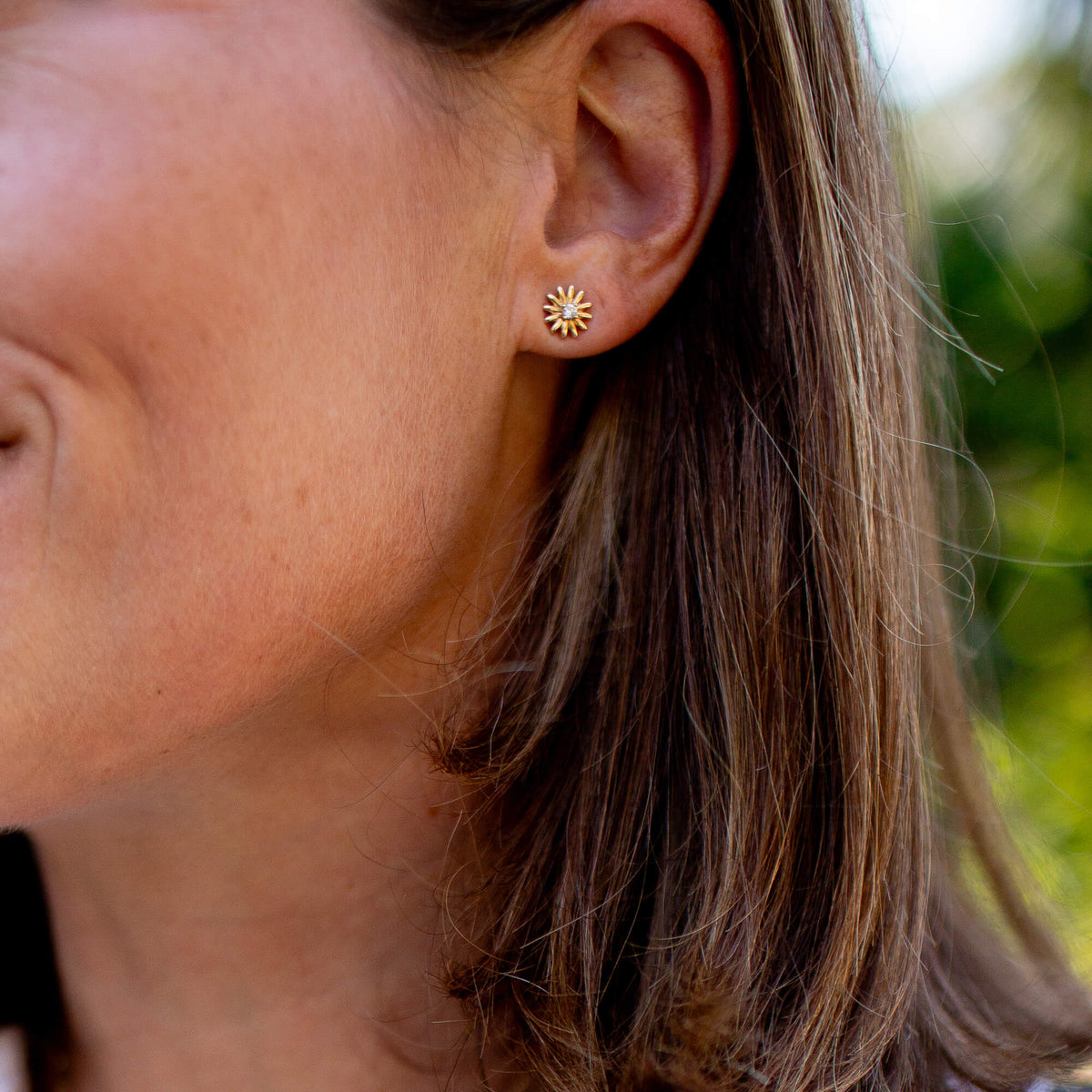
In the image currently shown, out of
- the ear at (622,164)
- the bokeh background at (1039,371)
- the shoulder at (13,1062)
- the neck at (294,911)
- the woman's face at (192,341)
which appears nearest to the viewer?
the woman's face at (192,341)

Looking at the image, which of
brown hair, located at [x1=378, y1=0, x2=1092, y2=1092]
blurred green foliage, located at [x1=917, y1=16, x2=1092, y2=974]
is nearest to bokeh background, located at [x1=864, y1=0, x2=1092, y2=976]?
blurred green foliage, located at [x1=917, y1=16, x2=1092, y2=974]

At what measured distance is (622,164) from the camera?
46.8 inches

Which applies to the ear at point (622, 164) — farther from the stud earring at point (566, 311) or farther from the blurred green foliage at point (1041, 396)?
the blurred green foliage at point (1041, 396)

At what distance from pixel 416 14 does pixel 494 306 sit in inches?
11.0

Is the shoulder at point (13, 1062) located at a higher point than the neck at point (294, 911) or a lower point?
lower

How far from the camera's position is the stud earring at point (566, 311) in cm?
116

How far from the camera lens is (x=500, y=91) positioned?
1.09 metres

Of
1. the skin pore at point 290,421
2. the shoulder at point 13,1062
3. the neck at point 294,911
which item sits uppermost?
the skin pore at point 290,421

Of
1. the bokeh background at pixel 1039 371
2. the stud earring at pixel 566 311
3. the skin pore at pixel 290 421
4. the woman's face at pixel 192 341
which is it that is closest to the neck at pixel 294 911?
Answer: the skin pore at pixel 290 421

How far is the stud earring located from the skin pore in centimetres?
1

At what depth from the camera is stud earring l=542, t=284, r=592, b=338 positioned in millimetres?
1160

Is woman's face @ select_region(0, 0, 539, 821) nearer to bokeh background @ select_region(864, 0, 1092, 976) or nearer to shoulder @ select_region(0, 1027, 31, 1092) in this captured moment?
shoulder @ select_region(0, 1027, 31, 1092)

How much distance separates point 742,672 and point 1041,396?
2325 millimetres

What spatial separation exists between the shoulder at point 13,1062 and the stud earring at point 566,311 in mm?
1150
